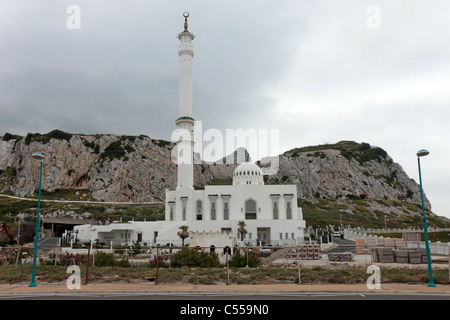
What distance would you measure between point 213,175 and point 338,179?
52.0m

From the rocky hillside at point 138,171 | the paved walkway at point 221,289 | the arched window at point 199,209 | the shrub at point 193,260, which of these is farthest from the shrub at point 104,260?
the rocky hillside at point 138,171

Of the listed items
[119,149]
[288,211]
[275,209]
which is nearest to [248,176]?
[275,209]

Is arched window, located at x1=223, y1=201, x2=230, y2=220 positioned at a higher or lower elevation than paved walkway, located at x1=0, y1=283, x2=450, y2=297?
higher

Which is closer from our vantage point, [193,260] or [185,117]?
[193,260]

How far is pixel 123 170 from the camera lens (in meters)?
106

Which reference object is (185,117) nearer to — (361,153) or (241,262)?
(241,262)

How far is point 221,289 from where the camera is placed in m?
13.3

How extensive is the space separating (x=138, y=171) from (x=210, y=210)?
60919 mm

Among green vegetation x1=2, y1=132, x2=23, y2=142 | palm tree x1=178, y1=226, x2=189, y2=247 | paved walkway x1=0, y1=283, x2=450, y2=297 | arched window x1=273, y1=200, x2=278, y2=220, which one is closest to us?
paved walkway x1=0, y1=283, x2=450, y2=297

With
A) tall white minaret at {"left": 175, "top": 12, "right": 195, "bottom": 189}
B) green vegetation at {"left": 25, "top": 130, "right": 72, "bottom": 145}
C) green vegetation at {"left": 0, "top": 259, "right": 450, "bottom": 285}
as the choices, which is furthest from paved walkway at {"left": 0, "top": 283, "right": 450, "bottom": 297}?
green vegetation at {"left": 25, "top": 130, "right": 72, "bottom": 145}

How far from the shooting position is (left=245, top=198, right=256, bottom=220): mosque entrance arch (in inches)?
2102

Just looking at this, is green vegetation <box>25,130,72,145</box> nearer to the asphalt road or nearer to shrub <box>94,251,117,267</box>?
shrub <box>94,251,117,267</box>

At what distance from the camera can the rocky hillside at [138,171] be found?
104438mm
